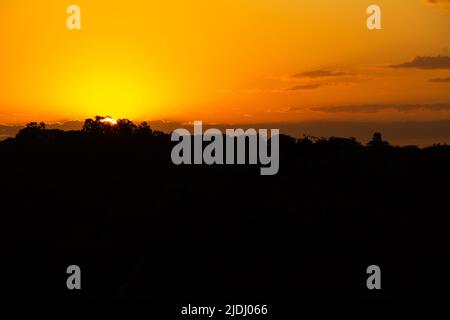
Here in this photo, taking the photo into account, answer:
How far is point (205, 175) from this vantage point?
76.3m

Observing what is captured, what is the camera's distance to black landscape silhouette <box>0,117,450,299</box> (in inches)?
2314

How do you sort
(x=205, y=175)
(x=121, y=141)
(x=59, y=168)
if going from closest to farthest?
(x=205, y=175), (x=59, y=168), (x=121, y=141)

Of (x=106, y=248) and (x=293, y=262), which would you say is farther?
(x=106, y=248)

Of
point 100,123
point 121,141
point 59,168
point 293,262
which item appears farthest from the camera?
point 100,123

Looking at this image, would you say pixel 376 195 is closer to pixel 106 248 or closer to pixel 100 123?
pixel 106 248

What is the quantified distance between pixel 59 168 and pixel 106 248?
75.1ft

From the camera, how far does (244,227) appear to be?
64.4 meters

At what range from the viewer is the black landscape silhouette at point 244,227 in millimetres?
58781

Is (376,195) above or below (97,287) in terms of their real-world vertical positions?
above

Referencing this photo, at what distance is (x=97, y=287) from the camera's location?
2414 inches
